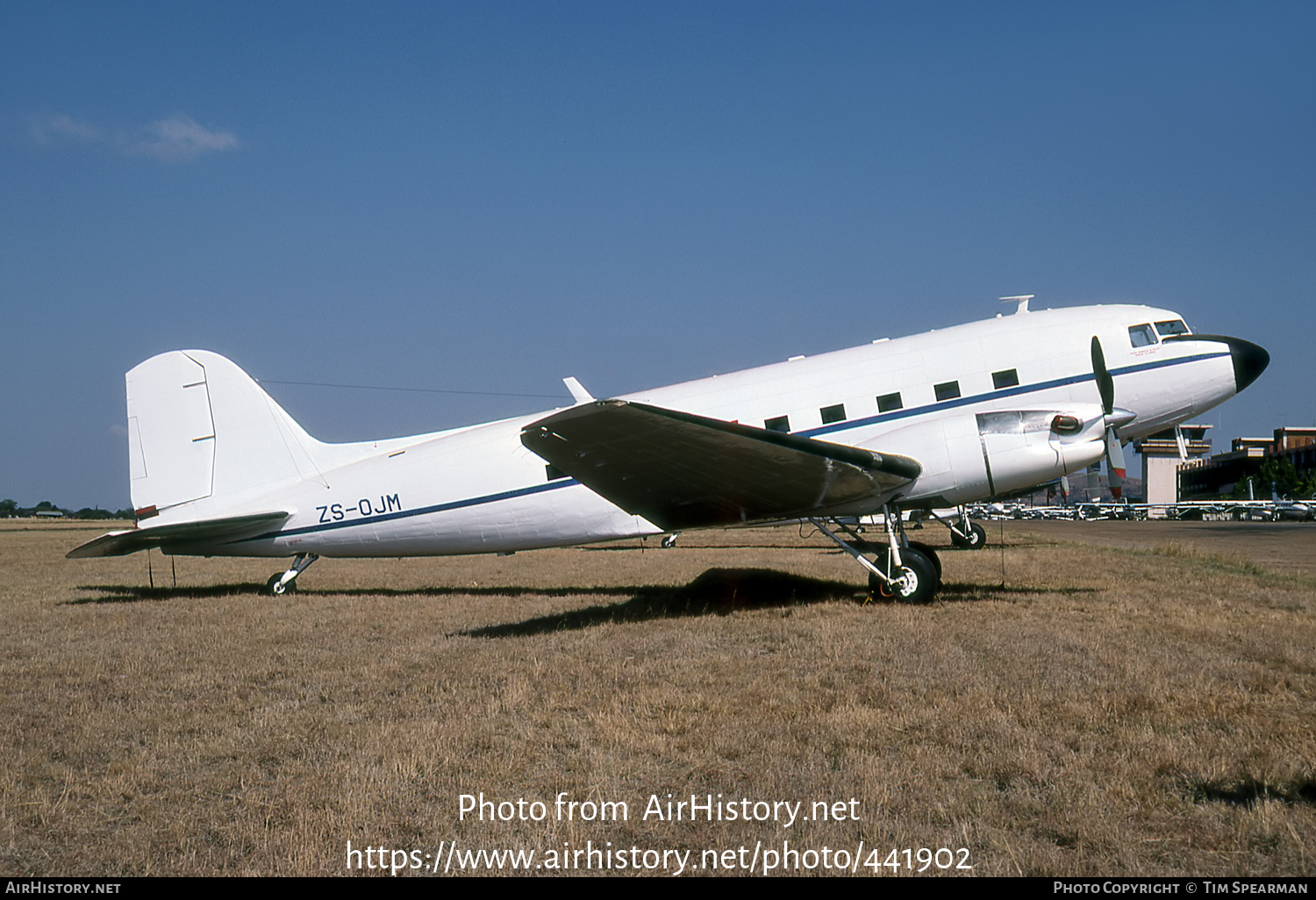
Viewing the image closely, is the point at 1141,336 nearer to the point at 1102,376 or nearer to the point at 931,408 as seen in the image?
the point at 1102,376

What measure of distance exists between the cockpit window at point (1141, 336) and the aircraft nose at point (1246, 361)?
1099 millimetres

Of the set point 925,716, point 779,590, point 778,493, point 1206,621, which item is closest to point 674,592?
point 779,590

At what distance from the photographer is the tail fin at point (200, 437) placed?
13383 millimetres

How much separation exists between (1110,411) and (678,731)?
8.26 meters

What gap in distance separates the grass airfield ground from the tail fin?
3.00 m

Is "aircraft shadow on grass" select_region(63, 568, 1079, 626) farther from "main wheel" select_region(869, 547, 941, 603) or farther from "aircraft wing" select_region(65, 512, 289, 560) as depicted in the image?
"aircraft wing" select_region(65, 512, 289, 560)

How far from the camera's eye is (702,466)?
9.70 m

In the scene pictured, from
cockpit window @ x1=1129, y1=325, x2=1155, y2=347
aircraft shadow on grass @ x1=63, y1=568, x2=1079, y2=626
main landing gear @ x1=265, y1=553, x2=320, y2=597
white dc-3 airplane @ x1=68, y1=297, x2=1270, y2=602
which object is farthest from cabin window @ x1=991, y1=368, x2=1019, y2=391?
main landing gear @ x1=265, y1=553, x2=320, y2=597

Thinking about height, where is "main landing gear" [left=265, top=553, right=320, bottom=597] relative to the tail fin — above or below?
below

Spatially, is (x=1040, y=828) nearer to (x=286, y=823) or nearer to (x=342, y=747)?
(x=286, y=823)

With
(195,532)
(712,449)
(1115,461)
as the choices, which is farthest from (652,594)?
(195,532)

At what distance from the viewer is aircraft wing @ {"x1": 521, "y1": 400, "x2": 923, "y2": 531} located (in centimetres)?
845

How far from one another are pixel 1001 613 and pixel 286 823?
805 centimetres
